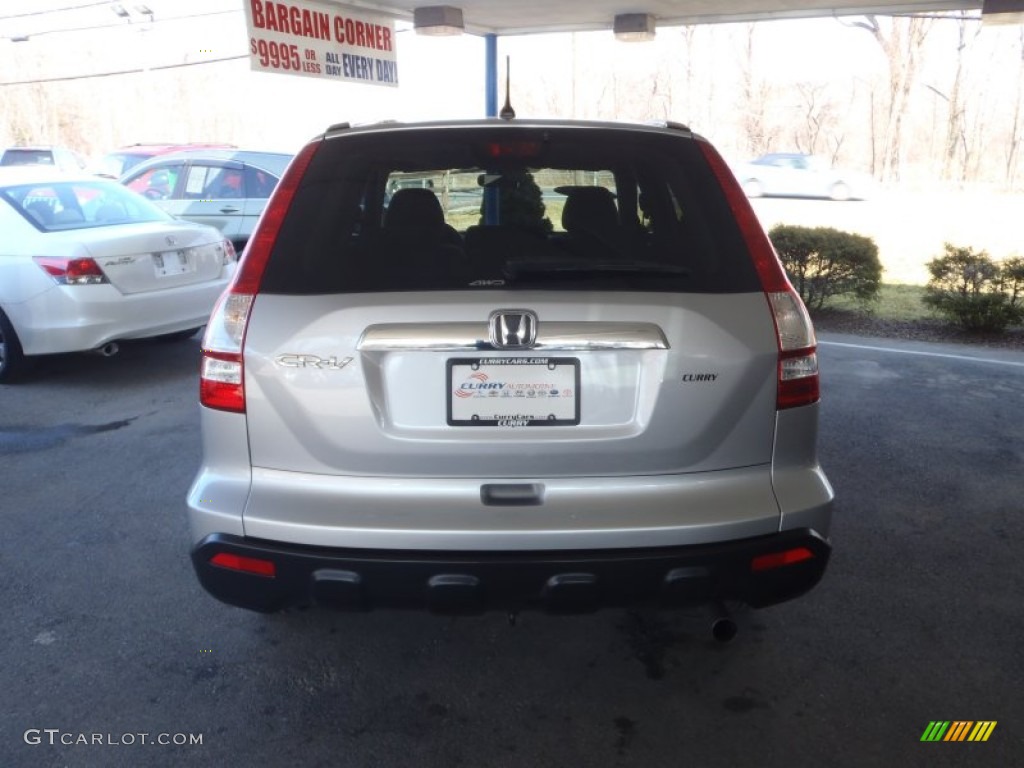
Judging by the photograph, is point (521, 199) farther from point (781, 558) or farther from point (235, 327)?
point (781, 558)

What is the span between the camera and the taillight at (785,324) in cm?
242

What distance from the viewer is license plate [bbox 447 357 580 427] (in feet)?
7.64

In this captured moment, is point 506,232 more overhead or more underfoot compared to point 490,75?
more underfoot

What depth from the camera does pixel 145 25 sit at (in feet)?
102

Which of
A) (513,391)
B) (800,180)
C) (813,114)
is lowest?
(800,180)

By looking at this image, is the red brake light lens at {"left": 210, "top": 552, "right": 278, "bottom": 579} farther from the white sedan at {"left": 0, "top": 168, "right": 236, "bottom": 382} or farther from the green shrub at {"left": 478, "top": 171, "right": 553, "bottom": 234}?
the white sedan at {"left": 0, "top": 168, "right": 236, "bottom": 382}

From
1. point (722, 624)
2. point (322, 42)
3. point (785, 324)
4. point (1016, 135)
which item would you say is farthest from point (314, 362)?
point (1016, 135)

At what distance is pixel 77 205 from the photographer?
7094mm

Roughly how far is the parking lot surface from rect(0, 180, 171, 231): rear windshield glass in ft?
10.2

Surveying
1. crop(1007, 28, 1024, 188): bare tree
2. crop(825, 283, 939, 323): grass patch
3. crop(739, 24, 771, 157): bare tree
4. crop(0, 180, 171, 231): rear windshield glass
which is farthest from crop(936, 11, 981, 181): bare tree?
crop(0, 180, 171, 231): rear windshield glass

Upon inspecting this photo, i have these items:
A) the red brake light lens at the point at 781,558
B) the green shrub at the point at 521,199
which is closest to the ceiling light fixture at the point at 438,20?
the green shrub at the point at 521,199

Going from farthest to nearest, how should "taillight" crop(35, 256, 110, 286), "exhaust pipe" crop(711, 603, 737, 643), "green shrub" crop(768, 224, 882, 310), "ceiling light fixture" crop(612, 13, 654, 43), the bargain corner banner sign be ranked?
"green shrub" crop(768, 224, 882, 310)
"ceiling light fixture" crop(612, 13, 654, 43)
the bargain corner banner sign
"taillight" crop(35, 256, 110, 286)
"exhaust pipe" crop(711, 603, 737, 643)

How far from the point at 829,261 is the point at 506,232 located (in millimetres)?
7882

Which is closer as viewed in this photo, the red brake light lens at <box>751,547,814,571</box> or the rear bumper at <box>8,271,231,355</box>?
the red brake light lens at <box>751,547,814,571</box>
